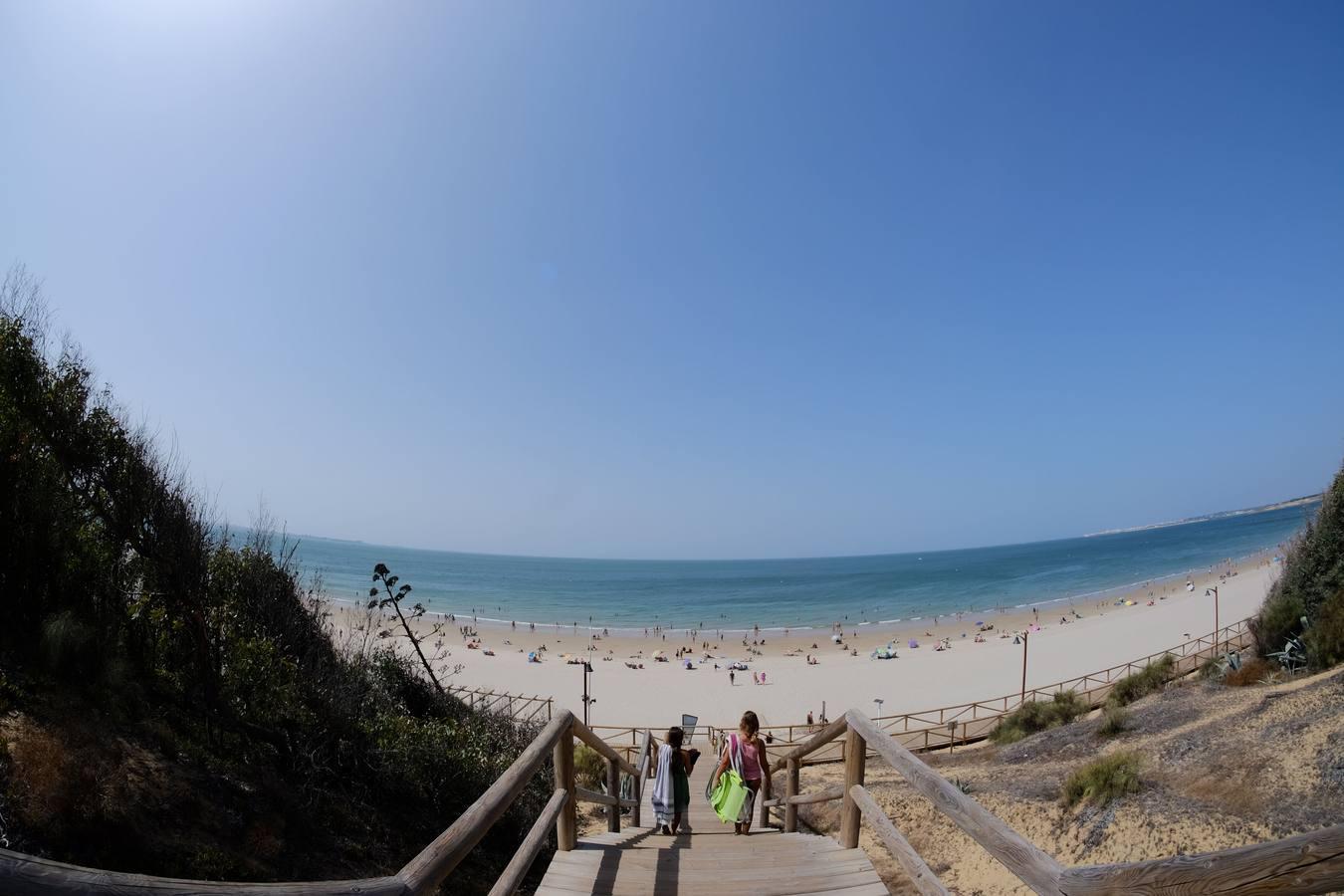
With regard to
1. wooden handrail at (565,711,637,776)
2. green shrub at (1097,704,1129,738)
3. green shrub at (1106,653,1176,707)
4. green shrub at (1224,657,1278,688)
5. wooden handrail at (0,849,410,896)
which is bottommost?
green shrub at (1106,653,1176,707)

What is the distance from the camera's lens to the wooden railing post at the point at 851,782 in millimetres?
3715

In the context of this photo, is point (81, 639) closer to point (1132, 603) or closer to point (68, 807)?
point (68, 807)

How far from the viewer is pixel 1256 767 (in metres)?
6.51

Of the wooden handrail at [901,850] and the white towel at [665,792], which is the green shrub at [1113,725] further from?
the wooden handrail at [901,850]

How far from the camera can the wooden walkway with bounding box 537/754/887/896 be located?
3252mm

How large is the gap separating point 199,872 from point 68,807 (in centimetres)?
113

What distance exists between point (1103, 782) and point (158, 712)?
11079mm

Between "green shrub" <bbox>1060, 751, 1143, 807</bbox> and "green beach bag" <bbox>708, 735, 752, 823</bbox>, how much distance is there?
4.71 meters

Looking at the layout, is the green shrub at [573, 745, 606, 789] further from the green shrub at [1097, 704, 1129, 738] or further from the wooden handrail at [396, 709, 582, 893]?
the wooden handrail at [396, 709, 582, 893]

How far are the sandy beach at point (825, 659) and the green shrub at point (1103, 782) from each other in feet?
57.1

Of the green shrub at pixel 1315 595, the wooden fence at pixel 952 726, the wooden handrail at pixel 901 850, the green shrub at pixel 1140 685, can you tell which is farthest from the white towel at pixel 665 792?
the green shrub at pixel 1140 685

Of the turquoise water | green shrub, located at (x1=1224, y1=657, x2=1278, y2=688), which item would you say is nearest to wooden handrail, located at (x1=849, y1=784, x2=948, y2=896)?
green shrub, located at (x1=1224, y1=657, x2=1278, y2=688)

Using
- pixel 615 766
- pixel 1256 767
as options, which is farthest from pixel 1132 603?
pixel 615 766

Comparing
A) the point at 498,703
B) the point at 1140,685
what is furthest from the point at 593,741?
the point at 1140,685
